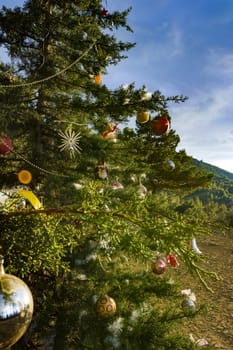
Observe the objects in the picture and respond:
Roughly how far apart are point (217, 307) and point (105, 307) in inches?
256

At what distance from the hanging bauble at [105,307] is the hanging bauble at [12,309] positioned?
1934mm

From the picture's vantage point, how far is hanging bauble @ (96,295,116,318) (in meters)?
3.24

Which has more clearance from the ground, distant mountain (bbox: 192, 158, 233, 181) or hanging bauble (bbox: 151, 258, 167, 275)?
distant mountain (bbox: 192, 158, 233, 181)

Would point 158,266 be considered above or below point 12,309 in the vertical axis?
below

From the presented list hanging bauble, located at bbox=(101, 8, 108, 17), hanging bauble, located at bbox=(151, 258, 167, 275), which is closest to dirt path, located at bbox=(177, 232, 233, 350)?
hanging bauble, located at bbox=(151, 258, 167, 275)

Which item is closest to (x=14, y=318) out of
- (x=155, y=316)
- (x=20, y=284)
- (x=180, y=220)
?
(x=20, y=284)

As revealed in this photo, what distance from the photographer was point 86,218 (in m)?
1.48

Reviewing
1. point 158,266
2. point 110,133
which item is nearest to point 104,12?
point 110,133

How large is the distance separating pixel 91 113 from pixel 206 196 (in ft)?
280

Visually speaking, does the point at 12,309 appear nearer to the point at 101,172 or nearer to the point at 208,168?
the point at 101,172

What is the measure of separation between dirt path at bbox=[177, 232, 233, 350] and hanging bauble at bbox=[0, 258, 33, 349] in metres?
2.62

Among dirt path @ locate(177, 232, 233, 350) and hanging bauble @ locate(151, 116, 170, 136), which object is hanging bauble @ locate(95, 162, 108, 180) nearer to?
hanging bauble @ locate(151, 116, 170, 136)

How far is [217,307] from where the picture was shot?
340 inches

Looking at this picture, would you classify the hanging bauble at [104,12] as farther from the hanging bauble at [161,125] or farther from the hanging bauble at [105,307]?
the hanging bauble at [105,307]
